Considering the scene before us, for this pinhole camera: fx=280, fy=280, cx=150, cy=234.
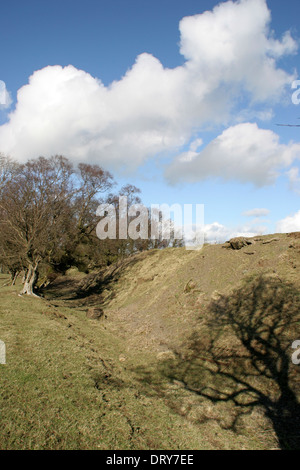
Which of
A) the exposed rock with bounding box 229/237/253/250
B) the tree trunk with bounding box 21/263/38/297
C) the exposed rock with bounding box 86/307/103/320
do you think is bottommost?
the exposed rock with bounding box 86/307/103/320

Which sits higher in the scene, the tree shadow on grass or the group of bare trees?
the group of bare trees

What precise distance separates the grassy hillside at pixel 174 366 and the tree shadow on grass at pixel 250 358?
3 centimetres

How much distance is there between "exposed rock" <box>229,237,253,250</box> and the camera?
15866 millimetres

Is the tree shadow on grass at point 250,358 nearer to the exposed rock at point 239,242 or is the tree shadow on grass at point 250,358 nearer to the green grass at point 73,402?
the green grass at point 73,402

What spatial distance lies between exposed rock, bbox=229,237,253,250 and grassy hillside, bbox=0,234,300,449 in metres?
0.39

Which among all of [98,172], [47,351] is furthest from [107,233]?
[47,351]

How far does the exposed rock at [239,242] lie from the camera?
1587 cm

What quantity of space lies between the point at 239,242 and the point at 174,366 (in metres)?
9.22

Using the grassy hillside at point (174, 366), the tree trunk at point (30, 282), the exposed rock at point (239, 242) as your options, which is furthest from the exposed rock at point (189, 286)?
the tree trunk at point (30, 282)

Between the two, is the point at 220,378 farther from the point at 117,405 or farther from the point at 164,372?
the point at 117,405

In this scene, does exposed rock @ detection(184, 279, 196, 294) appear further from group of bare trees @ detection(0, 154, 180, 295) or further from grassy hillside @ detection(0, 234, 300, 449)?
group of bare trees @ detection(0, 154, 180, 295)

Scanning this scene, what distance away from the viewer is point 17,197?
18.6m

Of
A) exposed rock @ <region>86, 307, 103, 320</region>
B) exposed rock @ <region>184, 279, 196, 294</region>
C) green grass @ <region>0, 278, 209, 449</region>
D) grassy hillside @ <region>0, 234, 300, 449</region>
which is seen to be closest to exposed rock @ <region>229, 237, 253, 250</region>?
grassy hillside @ <region>0, 234, 300, 449</region>

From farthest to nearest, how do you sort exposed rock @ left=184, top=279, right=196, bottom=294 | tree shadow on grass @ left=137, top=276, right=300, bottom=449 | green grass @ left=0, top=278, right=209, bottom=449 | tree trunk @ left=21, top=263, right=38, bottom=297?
tree trunk @ left=21, top=263, right=38, bottom=297 → exposed rock @ left=184, top=279, right=196, bottom=294 → tree shadow on grass @ left=137, top=276, right=300, bottom=449 → green grass @ left=0, top=278, right=209, bottom=449
